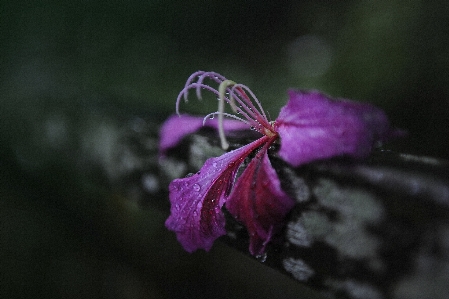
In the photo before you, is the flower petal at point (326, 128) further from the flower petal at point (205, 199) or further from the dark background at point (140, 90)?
the dark background at point (140, 90)

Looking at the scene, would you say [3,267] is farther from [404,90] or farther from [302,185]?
[404,90]

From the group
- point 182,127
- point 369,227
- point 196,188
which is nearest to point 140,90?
point 182,127

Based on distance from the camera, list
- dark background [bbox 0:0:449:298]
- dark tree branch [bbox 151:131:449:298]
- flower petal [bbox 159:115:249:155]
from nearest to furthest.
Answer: dark tree branch [bbox 151:131:449:298]
flower petal [bbox 159:115:249:155]
dark background [bbox 0:0:449:298]

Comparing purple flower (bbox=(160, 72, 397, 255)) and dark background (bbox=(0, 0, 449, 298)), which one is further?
dark background (bbox=(0, 0, 449, 298))

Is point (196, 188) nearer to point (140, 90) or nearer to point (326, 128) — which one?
point (326, 128)

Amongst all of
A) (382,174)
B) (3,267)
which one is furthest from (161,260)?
(382,174)

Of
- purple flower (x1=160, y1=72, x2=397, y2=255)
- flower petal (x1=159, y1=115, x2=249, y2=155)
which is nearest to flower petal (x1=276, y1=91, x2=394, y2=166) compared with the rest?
purple flower (x1=160, y1=72, x2=397, y2=255)

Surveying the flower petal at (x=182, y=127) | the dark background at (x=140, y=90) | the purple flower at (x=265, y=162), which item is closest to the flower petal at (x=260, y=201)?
the purple flower at (x=265, y=162)

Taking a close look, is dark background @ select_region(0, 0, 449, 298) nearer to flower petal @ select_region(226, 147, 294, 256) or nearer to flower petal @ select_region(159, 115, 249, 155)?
flower petal @ select_region(159, 115, 249, 155)
